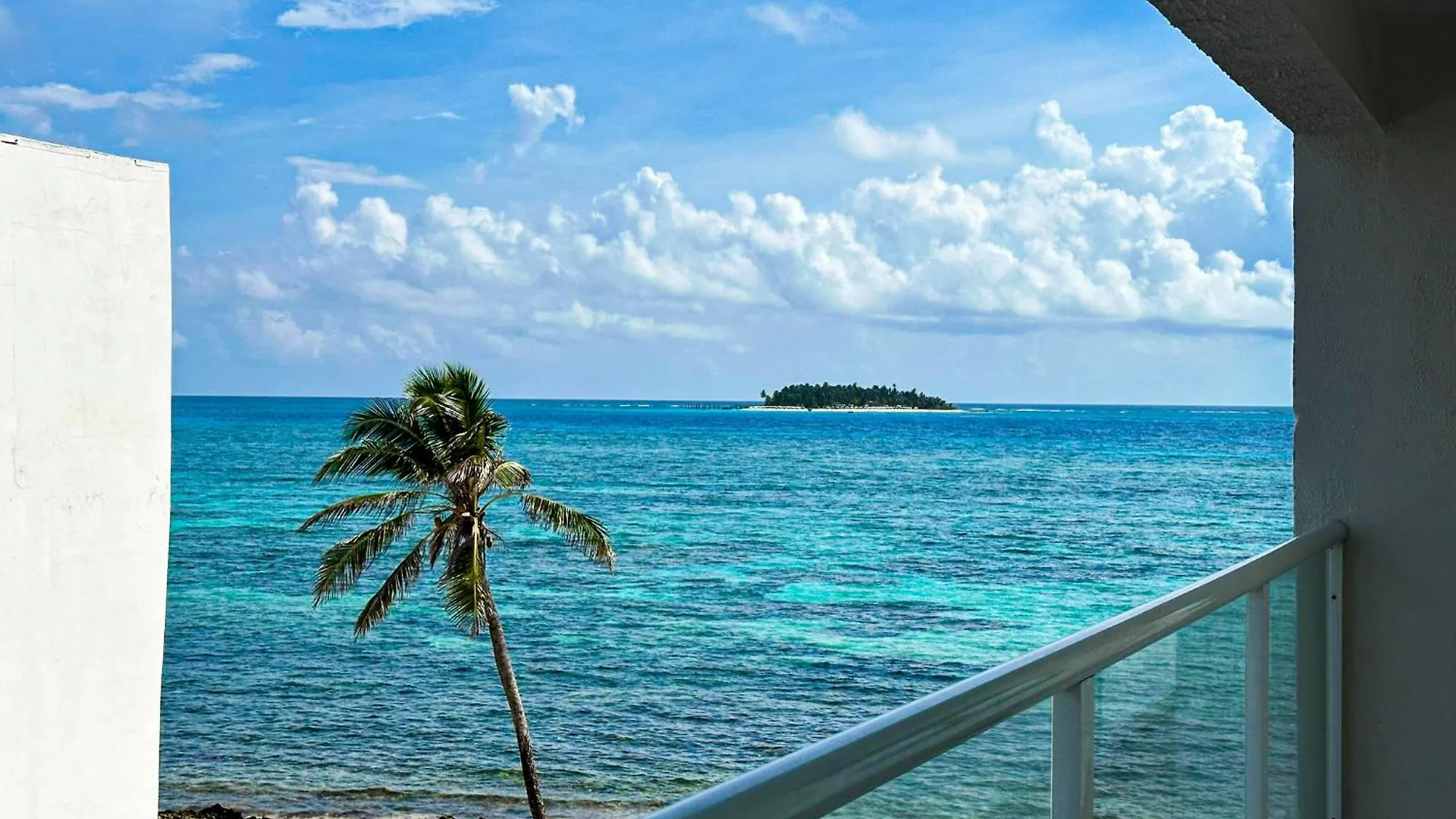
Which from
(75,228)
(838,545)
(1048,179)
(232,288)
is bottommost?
(838,545)

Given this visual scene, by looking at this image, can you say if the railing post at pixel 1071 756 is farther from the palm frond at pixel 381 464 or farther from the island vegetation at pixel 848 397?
the island vegetation at pixel 848 397

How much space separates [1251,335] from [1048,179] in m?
12.1

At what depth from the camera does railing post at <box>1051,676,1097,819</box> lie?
1.09 meters

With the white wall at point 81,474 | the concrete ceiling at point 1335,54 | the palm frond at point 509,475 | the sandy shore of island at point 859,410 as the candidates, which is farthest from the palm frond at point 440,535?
the sandy shore of island at point 859,410

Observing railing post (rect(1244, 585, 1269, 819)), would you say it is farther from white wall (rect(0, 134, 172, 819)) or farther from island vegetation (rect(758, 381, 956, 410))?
island vegetation (rect(758, 381, 956, 410))

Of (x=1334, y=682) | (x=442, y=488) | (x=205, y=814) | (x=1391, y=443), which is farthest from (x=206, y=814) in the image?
(x=1391, y=443)

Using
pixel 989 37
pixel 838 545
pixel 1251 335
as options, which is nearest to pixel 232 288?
pixel 838 545

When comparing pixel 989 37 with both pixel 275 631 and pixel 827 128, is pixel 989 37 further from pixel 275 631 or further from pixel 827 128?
pixel 275 631

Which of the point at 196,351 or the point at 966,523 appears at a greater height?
the point at 196,351

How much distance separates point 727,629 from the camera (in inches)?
1131

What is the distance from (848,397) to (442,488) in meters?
44.5

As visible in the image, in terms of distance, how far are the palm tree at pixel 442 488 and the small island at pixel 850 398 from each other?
145ft

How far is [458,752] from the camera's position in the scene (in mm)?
22531

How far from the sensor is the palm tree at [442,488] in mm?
14883
